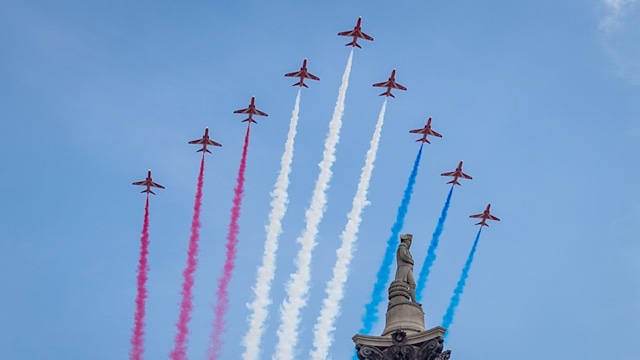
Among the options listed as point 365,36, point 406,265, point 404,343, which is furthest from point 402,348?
point 365,36

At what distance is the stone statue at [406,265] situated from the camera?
42.9 m

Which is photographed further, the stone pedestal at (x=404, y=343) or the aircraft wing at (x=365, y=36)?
the aircraft wing at (x=365, y=36)

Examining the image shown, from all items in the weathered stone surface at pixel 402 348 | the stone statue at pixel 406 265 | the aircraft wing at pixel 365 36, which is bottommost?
the weathered stone surface at pixel 402 348

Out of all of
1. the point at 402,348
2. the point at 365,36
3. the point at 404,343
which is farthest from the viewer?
the point at 365,36

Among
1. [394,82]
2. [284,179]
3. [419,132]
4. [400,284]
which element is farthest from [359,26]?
[400,284]

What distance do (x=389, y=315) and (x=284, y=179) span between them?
190 feet

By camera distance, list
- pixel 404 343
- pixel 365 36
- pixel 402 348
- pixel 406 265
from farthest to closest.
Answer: pixel 365 36
pixel 406 265
pixel 404 343
pixel 402 348

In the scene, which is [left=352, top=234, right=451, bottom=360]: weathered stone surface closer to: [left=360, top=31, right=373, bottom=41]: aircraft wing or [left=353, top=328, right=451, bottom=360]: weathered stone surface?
[left=353, top=328, right=451, bottom=360]: weathered stone surface

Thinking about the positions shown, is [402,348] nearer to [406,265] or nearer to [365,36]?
[406,265]

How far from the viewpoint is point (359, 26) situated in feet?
357

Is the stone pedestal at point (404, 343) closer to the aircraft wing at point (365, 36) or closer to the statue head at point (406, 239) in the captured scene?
the statue head at point (406, 239)

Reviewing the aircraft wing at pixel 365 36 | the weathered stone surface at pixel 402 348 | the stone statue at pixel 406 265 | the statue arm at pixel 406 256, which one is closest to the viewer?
the weathered stone surface at pixel 402 348

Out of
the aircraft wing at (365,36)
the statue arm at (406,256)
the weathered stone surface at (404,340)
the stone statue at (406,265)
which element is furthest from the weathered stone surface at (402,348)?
the aircraft wing at (365,36)

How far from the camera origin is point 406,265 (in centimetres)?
4375
